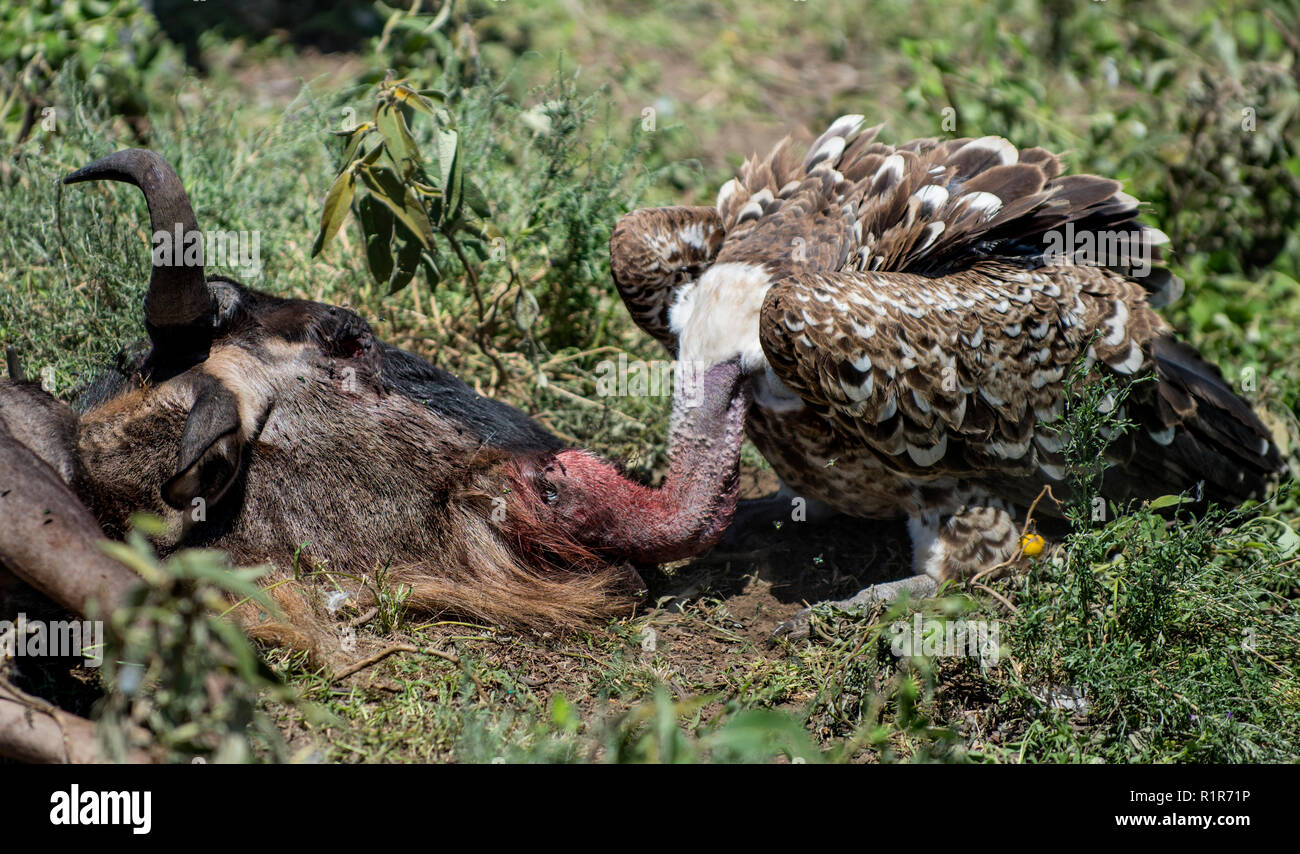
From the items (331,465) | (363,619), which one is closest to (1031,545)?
(363,619)

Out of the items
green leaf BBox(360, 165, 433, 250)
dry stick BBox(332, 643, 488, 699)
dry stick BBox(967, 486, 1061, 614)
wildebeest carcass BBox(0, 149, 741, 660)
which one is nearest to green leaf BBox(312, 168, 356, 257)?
green leaf BBox(360, 165, 433, 250)

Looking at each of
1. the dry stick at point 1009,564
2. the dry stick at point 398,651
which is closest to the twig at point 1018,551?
the dry stick at point 1009,564

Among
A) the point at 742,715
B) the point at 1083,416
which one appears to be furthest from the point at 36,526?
the point at 1083,416

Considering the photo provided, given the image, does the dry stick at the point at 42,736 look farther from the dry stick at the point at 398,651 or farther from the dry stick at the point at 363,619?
the dry stick at the point at 363,619

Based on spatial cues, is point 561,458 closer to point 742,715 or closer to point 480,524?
point 480,524

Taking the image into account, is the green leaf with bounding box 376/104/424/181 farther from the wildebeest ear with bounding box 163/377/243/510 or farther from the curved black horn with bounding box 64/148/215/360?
the wildebeest ear with bounding box 163/377/243/510

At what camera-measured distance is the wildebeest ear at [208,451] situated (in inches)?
138

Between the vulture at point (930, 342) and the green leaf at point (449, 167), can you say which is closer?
the vulture at point (930, 342)

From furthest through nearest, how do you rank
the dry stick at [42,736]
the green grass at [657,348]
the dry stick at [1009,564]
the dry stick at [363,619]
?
the dry stick at [1009,564], the dry stick at [363,619], the green grass at [657,348], the dry stick at [42,736]

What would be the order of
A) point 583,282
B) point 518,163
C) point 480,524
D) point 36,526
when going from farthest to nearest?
point 518,163
point 583,282
point 480,524
point 36,526

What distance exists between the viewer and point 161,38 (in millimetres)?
7742

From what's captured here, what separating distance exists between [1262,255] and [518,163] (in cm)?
449

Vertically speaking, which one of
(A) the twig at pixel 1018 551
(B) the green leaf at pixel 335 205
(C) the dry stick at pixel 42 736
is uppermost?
(B) the green leaf at pixel 335 205

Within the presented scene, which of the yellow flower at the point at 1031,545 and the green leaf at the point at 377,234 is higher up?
the green leaf at the point at 377,234
